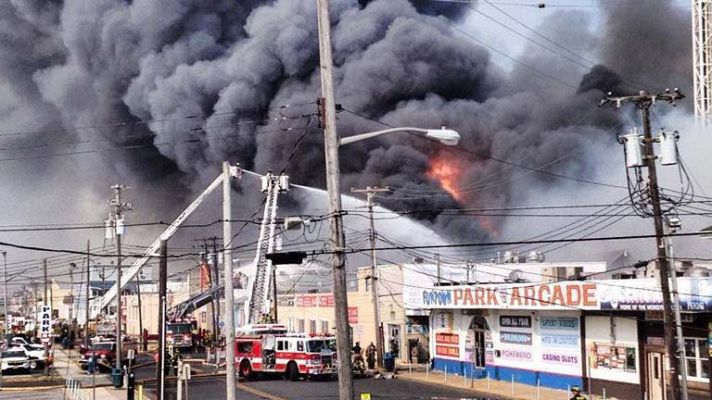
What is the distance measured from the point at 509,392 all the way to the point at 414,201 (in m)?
59.4

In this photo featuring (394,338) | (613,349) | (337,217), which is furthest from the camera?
(394,338)

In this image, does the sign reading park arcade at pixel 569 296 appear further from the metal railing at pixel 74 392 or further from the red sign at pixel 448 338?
the metal railing at pixel 74 392

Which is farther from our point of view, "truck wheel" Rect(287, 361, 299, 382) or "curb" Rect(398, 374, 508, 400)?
"truck wheel" Rect(287, 361, 299, 382)

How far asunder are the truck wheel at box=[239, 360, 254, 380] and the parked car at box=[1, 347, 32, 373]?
16.9 m

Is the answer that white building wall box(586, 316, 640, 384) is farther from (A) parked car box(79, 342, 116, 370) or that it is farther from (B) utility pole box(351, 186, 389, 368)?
(A) parked car box(79, 342, 116, 370)

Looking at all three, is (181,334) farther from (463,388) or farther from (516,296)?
(516,296)

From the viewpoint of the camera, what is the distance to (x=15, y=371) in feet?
168

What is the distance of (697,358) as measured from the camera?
27797mm

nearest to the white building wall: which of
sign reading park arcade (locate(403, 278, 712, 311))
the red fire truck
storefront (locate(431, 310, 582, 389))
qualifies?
storefront (locate(431, 310, 582, 389))

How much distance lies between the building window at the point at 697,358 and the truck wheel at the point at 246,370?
67.8ft

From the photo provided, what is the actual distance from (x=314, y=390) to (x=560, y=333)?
10.1m

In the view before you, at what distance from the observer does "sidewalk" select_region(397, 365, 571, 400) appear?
32.1 meters

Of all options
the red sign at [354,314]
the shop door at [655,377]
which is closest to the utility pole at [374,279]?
the red sign at [354,314]

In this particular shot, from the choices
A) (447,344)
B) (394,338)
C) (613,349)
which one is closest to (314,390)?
(447,344)
